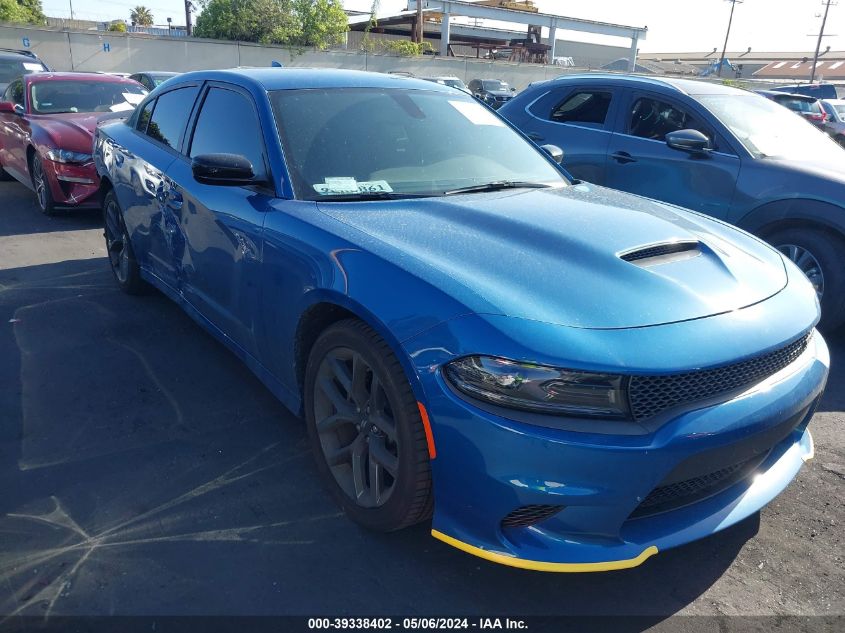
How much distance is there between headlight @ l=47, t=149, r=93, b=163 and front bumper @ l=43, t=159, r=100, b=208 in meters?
0.04

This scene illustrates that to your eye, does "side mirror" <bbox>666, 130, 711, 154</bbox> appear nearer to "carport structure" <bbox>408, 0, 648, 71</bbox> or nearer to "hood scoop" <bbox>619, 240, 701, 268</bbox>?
"hood scoop" <bbox>619, 240, 701, 268</bbox>

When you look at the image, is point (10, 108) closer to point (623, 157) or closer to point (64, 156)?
point (64, 156)

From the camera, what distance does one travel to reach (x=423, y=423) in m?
2.20

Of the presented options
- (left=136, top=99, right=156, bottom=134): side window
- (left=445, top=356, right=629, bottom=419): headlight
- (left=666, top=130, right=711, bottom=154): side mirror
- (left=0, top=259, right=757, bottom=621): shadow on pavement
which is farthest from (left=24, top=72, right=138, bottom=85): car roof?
(left=445, top=356, right=629, bottom=419): headlight

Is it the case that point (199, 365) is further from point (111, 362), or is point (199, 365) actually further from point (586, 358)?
point (586, 358)

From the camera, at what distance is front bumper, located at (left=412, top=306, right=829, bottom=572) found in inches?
78.0

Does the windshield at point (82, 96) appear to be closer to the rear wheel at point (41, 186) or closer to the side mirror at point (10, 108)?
the side mirror at point (10, 108)

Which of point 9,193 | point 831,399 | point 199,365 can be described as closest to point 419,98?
point 199,365

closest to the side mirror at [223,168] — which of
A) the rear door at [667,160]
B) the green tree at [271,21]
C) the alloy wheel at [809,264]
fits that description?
the rear door at [667,160]

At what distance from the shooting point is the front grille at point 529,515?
6.75ft

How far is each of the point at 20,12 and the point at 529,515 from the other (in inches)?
1707

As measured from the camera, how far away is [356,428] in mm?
2701

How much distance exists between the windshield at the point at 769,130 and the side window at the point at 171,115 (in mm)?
3898

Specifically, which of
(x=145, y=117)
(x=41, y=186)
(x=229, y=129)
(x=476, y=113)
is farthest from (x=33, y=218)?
(x=476, y=113)
